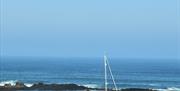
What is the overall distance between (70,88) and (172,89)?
12448 mm

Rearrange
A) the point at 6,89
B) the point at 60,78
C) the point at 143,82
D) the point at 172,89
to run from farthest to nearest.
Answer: the point at 60,78, the point at 143,82, the point at 172,89, the point at 6,89

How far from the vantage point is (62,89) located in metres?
76.4

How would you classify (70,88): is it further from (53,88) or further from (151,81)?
(151,81)

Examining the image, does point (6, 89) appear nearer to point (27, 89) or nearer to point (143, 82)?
point (27, 89)

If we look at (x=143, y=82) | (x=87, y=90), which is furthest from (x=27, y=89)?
(x=143, y=82)

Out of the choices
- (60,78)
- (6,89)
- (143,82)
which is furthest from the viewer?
(60,78)

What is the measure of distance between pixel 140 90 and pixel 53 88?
884 cm

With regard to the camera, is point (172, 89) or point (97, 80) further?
point (97, 80)

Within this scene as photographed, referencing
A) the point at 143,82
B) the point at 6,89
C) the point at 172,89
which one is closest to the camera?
the point at 6,89

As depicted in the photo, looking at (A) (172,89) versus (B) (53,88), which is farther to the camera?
(A) (172,89)

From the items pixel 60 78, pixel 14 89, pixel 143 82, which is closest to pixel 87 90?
pixel 14 89

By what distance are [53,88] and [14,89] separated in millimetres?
4292

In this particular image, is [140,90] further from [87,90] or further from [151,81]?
[151,81]

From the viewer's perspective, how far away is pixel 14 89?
7450cm
